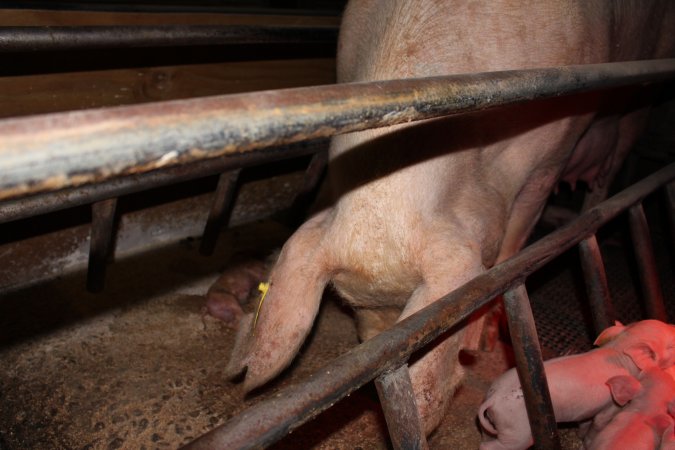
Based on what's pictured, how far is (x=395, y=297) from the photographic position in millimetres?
1814

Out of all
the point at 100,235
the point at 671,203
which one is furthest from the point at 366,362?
the point at 671,203

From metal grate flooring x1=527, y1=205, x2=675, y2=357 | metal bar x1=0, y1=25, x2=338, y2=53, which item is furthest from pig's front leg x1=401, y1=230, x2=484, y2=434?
metal bar x1=0, y1=25, x2=338, y2=53

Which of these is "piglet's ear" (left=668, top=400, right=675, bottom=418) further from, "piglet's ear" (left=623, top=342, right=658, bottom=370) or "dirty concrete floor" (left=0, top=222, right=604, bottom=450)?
"dirty concrete floor" (left=0, top=222, right=604, bottom=450)

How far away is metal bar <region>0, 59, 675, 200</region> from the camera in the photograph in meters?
0.54

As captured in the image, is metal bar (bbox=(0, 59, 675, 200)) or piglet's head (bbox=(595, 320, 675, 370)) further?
piglet's head (bbox=(595, 320, 675, 370))

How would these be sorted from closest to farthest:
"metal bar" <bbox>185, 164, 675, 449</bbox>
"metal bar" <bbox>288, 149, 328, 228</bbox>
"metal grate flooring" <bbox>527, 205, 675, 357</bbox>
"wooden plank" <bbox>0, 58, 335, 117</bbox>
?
"metal bar" <bbox>185, 164, 675, 449</bbox>
"wooden plank" <bbox>0, 58, 335, 117</bbox>
"metal grate flooring" <bbox>527, 205, 675, 357</bbox>
"metal bar" <bbox>288, 149, 328, 228</bbox>

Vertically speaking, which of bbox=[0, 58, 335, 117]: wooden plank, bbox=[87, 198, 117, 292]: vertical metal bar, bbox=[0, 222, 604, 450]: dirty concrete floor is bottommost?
bbox=[0, 222, 604, 450]: dirty concrete floor

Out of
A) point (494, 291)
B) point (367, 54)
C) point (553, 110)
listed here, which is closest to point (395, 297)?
point (494, 291)

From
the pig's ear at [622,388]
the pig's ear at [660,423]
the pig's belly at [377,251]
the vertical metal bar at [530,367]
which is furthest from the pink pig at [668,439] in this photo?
the pig's belly at [377,251]

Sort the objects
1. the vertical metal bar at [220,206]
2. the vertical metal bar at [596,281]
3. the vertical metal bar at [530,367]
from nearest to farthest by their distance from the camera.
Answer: the vertical metal bar at [530,367] → the vertical metal bar at [596,281] → the vertical metal bar at [220,206]

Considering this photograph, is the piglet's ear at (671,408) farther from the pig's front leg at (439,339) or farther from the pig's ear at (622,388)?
the pig's front leg at (439,339)

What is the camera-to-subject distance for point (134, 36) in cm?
220

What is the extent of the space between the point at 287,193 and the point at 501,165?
90.2 inches

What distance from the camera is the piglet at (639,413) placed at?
168 cm
